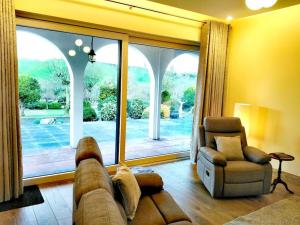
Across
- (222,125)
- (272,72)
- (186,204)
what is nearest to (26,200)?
(186,204)

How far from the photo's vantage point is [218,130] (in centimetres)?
389

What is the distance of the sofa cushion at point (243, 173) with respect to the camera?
10.3ft

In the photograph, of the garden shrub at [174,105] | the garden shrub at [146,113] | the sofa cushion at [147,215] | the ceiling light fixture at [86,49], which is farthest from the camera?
the garden shrub at [174,105]

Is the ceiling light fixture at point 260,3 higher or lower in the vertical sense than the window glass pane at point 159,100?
higher

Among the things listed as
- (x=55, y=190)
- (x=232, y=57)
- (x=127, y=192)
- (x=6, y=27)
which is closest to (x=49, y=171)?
(x=55, y=190)

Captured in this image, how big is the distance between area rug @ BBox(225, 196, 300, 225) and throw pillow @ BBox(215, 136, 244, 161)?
0.77 meters

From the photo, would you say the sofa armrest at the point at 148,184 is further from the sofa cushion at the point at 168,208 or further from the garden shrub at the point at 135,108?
the garden shrub at the point at 135,108

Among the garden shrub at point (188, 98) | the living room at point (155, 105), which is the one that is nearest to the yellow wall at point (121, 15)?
the living room at point (155, 105)

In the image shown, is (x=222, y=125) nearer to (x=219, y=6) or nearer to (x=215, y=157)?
(x=215, y=157)

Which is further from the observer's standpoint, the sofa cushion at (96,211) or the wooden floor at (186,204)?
the wooden floor at (186,204)

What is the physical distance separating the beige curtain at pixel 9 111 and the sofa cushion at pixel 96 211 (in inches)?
84.4

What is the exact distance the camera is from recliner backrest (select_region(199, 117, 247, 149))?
151 inches

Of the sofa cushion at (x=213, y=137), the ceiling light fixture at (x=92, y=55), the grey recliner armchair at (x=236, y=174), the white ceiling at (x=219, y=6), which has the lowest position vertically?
the grey recliner armchair at (x=236, y=174)

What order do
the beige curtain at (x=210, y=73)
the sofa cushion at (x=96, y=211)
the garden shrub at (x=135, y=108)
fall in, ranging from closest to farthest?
the sofa cushion at (x=96, y=211) < the garden shrub at (x=135, y=108) < the beige curtain at (x=210, y=73)
